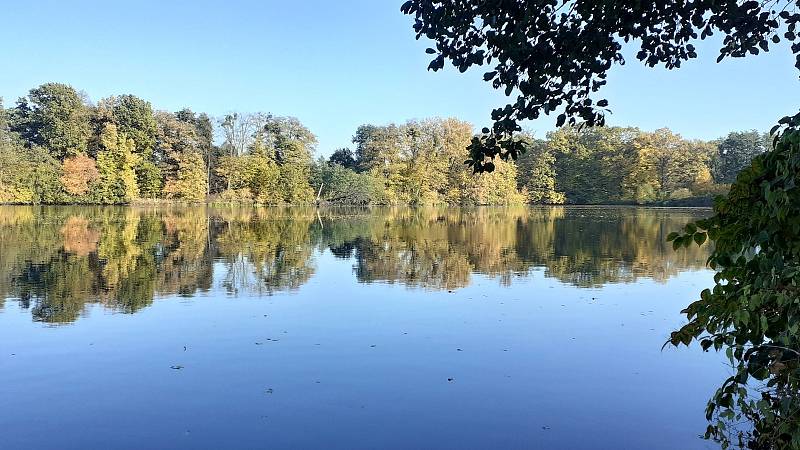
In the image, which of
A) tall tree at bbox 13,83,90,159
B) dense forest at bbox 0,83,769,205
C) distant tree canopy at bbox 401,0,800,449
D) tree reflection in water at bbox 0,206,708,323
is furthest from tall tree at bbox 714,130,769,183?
distant tree canopy at bbox 401,0,800,449

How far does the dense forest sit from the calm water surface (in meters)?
42.5

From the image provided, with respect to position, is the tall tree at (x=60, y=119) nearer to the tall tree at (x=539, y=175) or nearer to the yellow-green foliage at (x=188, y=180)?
the yellow-green foliage at (x=188, y=180)

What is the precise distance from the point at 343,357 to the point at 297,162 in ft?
180

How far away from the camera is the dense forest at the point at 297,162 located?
51.0m

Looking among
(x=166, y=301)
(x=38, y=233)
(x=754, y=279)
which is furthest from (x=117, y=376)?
(x=38, y=233)

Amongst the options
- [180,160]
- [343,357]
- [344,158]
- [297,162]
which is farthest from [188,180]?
[343,357]

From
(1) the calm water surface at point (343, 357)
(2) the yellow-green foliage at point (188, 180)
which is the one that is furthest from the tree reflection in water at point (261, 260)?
(2) the yellow-green foliage at point (188, 180)

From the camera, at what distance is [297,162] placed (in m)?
59.6

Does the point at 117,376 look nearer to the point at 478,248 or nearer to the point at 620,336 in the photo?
the point at 620,336

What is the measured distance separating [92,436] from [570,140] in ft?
243

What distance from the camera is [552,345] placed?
6785 millimetres

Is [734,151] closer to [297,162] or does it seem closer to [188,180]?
[297,162]

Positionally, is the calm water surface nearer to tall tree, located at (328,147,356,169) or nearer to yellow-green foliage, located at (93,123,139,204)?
yellow-green foliage, located at (93,123,139,204)

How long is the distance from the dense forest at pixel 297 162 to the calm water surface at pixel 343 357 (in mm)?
42470
